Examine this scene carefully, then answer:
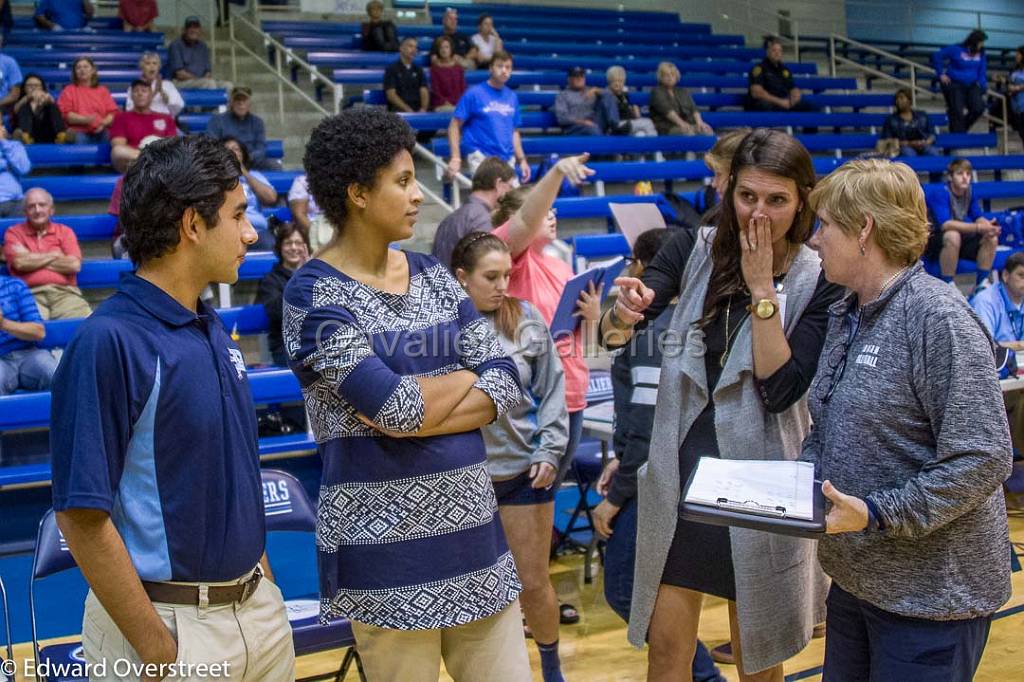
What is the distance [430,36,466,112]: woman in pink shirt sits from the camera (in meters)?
9.95

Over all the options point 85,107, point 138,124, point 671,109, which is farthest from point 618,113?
point 85,107

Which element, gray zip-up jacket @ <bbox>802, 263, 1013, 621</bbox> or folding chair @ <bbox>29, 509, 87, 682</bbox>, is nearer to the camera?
gray zip-up jacket @ <bbox>802, 263, 1013, 621</bbox>

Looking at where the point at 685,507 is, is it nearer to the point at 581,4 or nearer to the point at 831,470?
the point at 831,470

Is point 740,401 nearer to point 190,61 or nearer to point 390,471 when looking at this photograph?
point 390,471

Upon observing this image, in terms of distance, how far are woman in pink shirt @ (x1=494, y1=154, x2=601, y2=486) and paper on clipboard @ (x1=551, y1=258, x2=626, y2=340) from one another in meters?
0.03

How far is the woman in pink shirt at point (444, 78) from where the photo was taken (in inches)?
392

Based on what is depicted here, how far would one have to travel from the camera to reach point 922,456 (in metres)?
1.82

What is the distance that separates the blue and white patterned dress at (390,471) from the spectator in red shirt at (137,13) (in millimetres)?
9509

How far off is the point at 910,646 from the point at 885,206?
0.76 m

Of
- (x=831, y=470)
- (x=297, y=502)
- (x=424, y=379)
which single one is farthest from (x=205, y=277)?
(x=297, y=502)

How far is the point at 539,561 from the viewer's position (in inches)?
124

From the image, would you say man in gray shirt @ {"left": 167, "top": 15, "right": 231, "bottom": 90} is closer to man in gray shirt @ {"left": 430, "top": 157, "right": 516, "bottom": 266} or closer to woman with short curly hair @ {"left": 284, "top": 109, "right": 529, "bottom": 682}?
man in gray shirt @ {"left": 430, "top": 157, "right": 516, "bottom": 266}

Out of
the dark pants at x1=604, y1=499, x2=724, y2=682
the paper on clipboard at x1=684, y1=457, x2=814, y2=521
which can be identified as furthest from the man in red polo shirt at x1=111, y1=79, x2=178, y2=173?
the paper on clipboard at x1=684, y1=457, x2=814, y2=521

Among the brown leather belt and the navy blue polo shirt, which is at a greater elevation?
the navy blue polo shirt
